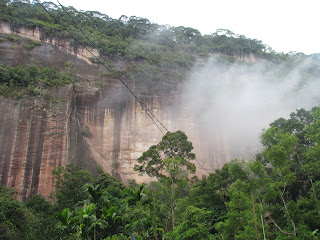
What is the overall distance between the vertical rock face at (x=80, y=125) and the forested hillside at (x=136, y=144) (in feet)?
0.28

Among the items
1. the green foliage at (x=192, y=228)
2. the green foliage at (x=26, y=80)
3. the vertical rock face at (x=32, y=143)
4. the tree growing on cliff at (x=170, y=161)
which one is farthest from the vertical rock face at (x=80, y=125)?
the green foliage at (x=192, y=228)

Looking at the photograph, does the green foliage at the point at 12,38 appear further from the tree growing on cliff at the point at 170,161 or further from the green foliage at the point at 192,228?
the green foliage at the point at 192,228

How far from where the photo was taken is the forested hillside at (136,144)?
1008 cm

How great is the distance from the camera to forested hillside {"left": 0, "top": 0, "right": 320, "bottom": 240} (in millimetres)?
10078

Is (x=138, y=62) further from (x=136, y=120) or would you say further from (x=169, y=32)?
(x=169, y=32)

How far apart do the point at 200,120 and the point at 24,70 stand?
15936 millimetres

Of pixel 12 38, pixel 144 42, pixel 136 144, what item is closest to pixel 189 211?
pixel 136 144

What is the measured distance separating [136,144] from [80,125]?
4907mm

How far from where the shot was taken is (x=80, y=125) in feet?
81.3

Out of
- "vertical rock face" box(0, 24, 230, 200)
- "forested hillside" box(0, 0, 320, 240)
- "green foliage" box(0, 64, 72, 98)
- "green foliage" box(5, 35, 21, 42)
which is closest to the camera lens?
"forested hillside" box(0, 0, 320, 240)

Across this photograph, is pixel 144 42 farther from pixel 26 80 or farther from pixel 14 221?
pixel 14 221

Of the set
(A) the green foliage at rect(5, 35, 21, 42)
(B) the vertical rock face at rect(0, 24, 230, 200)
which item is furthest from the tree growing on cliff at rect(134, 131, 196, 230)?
(A) the green foliage at rect(5, 35, 21, 42)

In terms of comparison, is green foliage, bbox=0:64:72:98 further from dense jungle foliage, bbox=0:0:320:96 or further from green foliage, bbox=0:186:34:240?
green foliage, bbox=0:186:34:240

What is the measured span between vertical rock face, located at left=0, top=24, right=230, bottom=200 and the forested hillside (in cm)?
9
